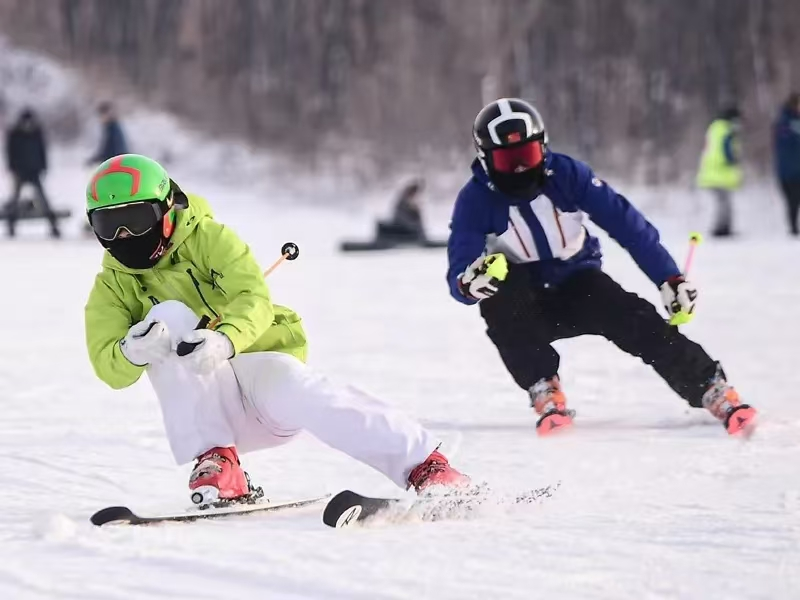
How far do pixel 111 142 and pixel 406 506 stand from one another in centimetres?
1308

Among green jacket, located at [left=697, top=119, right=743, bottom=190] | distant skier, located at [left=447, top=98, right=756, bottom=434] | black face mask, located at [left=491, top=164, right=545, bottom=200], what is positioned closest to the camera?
distant skier, located at [left=447, top=98, right=756, bottom=434]

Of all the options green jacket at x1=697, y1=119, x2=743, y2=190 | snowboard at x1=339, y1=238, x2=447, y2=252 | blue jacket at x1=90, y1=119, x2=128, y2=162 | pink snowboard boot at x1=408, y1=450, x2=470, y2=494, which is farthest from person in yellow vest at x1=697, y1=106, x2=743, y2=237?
pink snowboard boot at x1=408, y1=450, x2=470, y2=494

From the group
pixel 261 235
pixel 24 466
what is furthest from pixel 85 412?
pixel 261 235

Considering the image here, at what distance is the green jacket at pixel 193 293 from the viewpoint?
11.1ft

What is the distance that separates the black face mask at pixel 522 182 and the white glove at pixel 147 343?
5.97 feet

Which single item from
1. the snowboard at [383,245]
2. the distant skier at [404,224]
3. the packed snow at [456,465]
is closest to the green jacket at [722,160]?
the snowboard at [383,245]

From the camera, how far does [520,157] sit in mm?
4676

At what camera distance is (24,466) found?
402cm

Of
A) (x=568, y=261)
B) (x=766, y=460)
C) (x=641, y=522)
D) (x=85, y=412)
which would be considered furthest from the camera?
(x=85, y=412)

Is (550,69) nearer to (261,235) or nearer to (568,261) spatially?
(261,235)

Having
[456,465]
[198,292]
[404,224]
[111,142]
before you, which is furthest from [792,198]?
[198,292]

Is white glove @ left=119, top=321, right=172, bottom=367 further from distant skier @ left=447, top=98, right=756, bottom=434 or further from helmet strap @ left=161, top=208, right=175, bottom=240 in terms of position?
distant skier @ left=447, top=98, right=756, bottom=434

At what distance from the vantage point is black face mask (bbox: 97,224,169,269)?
3406 mm

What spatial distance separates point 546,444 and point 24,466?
1.68 m
